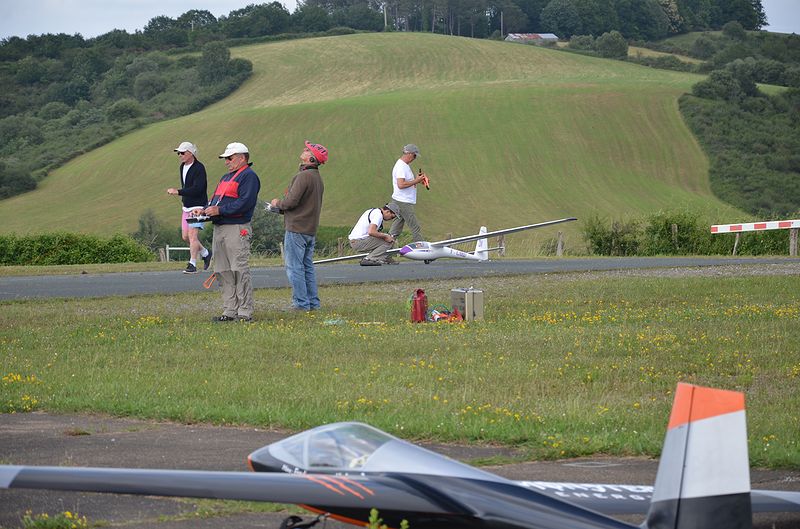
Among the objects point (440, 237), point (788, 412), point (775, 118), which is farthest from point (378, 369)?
point (775, 118)

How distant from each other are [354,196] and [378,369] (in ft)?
226

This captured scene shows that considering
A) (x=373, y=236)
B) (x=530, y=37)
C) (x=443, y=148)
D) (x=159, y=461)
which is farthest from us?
(x=530, y=37)

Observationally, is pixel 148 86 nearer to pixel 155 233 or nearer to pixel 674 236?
pixel 155 233

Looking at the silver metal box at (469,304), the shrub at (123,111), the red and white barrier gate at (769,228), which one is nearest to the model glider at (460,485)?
the silver metal box at (469,304)

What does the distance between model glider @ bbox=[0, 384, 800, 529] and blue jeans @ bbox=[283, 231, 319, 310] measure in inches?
426

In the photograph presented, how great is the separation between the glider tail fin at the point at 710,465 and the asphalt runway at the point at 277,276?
15.5 meters

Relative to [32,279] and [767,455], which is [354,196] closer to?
[32,279]

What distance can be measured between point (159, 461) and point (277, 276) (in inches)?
634

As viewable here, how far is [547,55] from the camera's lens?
5010 inches

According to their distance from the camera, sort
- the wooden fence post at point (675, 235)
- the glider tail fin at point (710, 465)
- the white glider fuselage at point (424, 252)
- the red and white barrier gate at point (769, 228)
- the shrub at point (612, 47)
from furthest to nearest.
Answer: the shrub at point (612, 47) < the wooden fence post at point (675, 235) < the red and white barrier gate at point (769, 228) < the white glider fuselage at point (424, 252) < the glider tail fin at point (710, 465)

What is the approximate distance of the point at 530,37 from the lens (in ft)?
511

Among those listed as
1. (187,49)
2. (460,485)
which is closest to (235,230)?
(460,485)

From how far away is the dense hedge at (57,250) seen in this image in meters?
33.7

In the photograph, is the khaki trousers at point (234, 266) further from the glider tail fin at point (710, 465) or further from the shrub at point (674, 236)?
the shrub at point (674, 236)
